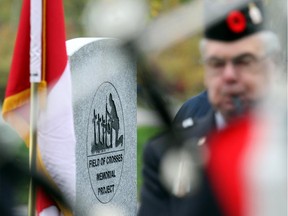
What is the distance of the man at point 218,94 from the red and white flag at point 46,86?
3.54 metres

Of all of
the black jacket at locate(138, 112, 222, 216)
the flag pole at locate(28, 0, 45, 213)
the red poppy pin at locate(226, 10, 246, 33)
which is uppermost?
the flag pole at locate(28, 0, 45, 213)

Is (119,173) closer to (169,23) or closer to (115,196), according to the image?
(115,196)

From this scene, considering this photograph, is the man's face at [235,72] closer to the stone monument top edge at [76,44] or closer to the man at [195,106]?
the man at [195,106]

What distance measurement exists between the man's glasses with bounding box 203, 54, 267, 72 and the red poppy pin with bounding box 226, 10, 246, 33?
0.22 feet

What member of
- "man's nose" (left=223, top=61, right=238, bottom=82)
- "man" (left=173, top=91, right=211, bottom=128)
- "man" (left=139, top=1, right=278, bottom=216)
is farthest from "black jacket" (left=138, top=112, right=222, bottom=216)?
"man" (left=173, top=91, right=211, bottom=128)

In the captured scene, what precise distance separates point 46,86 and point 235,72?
3.85m

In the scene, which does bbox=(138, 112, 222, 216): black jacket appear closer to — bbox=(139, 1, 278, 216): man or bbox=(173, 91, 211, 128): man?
bbox=(139, 1, 278, 216): man

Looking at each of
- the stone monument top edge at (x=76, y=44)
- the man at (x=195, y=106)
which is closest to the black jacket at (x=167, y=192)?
the man at (x=195, y=106)

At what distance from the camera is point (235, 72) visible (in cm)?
214

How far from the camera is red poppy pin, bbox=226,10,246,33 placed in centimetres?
218

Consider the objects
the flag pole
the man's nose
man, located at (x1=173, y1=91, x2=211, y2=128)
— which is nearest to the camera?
the man's nose

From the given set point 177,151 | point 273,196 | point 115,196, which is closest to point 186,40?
point 177,151

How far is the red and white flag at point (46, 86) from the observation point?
589cm

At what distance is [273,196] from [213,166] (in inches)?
5.5
